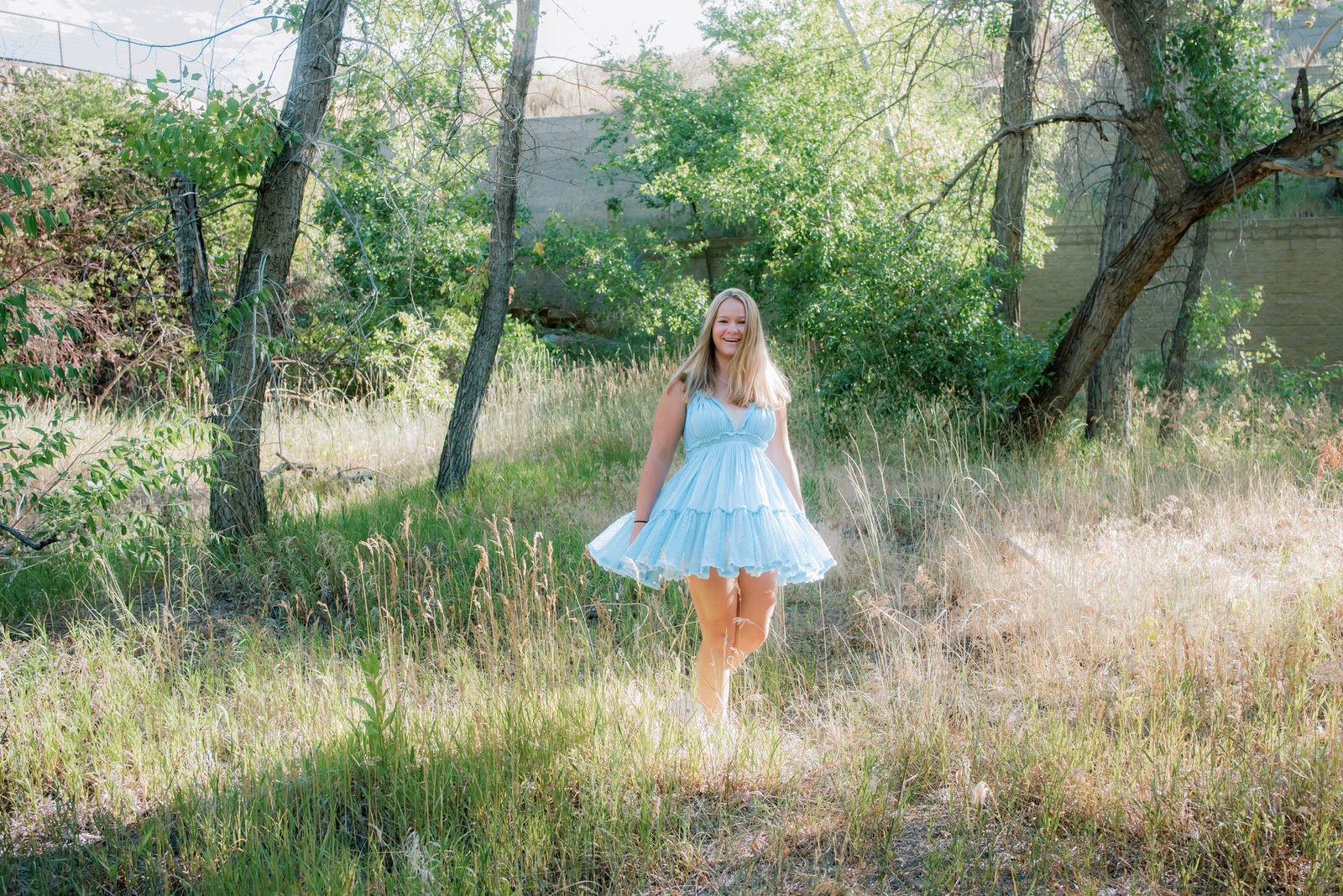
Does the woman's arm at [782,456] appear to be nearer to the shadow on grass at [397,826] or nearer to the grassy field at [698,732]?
the grassy field at [698,732]

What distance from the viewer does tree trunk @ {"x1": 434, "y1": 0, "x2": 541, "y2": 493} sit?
694cm

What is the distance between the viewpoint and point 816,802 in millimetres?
3371

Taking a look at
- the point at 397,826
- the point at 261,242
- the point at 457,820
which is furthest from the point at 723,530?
the point at 261,242

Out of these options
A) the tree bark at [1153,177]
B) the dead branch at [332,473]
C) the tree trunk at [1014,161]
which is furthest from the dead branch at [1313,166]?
the dead branch at [332,473]

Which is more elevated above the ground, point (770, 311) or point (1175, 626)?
point (770, 311)

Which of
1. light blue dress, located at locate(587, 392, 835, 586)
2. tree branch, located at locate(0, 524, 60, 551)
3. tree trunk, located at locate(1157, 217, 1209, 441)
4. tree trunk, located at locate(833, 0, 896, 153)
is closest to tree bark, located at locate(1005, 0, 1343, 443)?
tree trunk, located at locate(1157, 217, 1209, 441)

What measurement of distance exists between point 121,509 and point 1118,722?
6.89 meters

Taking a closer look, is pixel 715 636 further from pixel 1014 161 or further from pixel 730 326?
pixel 1014 161

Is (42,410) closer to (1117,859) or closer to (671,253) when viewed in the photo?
(671,253)

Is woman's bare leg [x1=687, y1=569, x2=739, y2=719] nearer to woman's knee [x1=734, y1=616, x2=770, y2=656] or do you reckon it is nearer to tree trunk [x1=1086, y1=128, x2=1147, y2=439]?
woman's knee [x1=734, y1=616, x2=770, y2=656]

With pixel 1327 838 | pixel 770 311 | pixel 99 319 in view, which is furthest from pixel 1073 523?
pixel 99 319

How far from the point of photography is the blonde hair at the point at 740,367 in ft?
12.4

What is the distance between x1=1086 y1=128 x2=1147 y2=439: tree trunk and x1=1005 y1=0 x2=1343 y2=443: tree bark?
1244 millimetres

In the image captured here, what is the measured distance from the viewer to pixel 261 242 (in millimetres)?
6047
